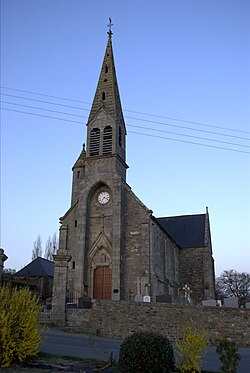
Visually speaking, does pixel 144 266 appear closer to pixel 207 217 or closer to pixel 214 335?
pixel 214 335

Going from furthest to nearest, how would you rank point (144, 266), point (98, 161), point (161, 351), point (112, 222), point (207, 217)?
point (207, 217) < point (98, 161) < point (112, 222) < point (144, 266) < point (161, 351)

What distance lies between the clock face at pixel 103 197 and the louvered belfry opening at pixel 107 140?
10.8 ft

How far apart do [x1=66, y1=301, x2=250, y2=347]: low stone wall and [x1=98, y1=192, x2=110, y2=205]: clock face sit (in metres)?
11.0

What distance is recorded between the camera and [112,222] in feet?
87.5

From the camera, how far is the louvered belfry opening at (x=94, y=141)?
2925 centimetres

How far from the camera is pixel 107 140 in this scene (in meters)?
29.1

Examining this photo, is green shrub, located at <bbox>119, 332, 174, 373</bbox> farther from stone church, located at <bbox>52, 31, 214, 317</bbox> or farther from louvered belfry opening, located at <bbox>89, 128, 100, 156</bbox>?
louvered belfry opening, located at <bbox>89, 128, 100, 156</bbox>

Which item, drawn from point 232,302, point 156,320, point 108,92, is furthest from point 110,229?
point 108,92

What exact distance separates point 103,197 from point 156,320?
43.7 ft

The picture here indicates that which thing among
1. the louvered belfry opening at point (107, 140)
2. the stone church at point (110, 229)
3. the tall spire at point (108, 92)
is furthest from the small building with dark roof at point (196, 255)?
the tall spire at point (108, 92)

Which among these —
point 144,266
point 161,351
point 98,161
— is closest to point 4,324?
point 161,351

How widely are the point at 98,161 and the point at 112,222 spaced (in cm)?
526

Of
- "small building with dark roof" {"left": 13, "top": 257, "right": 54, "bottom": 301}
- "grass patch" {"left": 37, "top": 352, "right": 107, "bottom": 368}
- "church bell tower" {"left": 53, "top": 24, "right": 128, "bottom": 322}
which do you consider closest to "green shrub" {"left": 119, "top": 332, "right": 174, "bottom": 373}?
"grass patch" {"left": 37, "top": 352, "right": 107, "bottom": 368}

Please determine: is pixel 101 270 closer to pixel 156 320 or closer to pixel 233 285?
pixel 156 320
